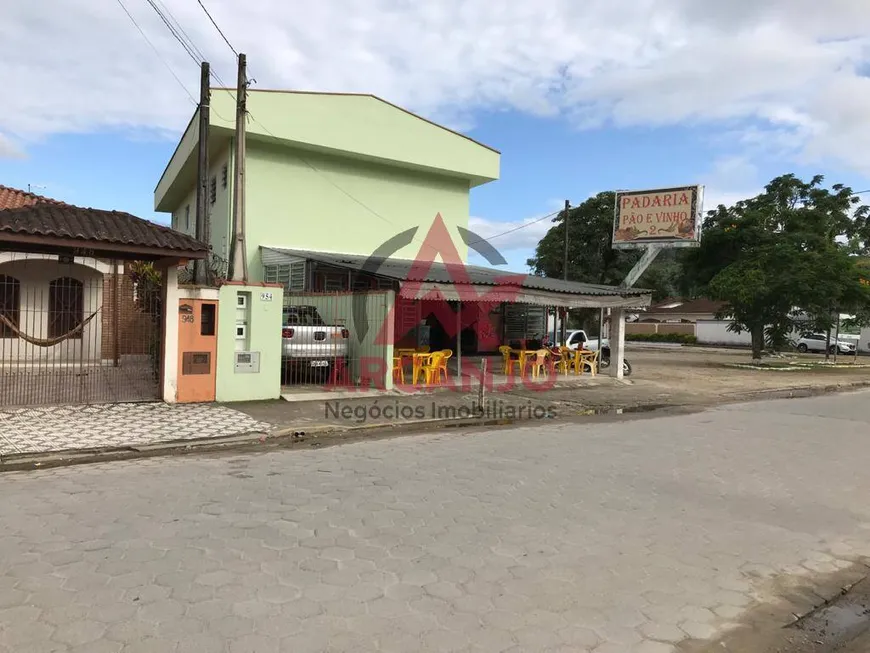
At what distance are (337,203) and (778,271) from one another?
17054mm

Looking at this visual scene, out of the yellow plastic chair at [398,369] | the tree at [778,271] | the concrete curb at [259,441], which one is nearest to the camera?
the concrete curb at [259,441]

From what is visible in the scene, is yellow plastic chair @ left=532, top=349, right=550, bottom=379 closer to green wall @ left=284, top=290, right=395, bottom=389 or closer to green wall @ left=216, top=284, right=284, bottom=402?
green wall @ left=284, top=290, right=395, bottom=389

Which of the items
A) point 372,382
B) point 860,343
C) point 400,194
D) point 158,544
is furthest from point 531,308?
point 860,343

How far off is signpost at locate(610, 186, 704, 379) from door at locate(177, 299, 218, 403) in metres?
18.1

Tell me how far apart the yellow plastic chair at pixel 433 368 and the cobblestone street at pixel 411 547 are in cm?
660

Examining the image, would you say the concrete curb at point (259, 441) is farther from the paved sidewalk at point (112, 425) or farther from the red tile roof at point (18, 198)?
the red tile roof at point (18, 198)

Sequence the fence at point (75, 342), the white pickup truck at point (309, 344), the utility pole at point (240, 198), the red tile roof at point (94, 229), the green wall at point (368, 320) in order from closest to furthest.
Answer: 1. the red tile roof at point (94, 229)
2. the fence at point (75, 342)
3. the utility pole at point (240, 198)
4. the white pickup truck at point (309, 344)
5. the green wall at point (368, 320)

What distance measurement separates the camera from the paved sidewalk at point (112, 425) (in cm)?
763

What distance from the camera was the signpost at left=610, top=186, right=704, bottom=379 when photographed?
972 inches

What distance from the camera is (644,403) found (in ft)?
44.2

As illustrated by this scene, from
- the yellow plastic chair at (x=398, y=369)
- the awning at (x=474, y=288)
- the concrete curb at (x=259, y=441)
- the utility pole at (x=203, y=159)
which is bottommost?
the concrete curb at (x=259, y=441)

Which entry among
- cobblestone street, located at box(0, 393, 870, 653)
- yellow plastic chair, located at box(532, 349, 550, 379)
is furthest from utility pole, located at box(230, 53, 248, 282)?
yellow plastic chair, located at box(532, 349, 550, 379)

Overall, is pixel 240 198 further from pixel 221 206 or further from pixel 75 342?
pixel 221 206

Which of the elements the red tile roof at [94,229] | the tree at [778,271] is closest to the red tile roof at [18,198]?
the red tile roof at [94,229]
